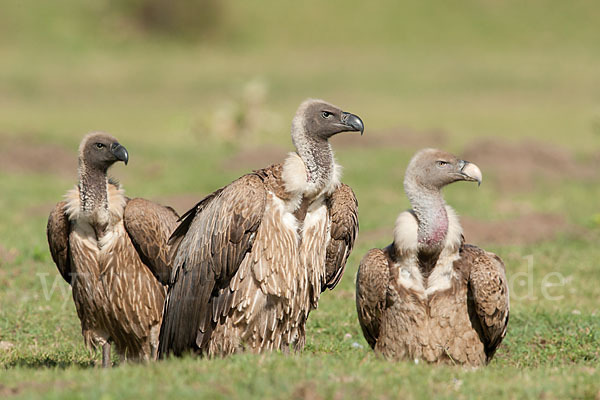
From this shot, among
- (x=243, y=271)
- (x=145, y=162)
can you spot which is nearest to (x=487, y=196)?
(x=145, y=162)

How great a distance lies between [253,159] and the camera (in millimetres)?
18594

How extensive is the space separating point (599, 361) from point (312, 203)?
2.78 metres

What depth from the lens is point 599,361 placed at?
7.57 meters

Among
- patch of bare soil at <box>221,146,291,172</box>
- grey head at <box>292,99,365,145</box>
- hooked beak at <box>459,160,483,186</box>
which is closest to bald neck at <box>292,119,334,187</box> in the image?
grey head at <box>292,99,365,145</box>

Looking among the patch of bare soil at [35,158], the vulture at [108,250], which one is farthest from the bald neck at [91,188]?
the patch of bare soil at [35,158]

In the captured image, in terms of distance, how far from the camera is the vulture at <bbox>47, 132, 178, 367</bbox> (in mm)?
7859

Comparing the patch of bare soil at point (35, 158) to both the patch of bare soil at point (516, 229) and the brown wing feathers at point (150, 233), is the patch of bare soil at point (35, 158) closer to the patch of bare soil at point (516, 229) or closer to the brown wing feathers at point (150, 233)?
the patch of bare soil at point (516, 229)

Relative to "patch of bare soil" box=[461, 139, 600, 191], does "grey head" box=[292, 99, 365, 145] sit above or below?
below

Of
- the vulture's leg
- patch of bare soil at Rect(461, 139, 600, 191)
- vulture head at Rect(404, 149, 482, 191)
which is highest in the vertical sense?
patch of bare soil at Rect(461, 139, 600, 191)

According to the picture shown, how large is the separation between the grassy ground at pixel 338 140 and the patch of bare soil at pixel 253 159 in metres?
0.07

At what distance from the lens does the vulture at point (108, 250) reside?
7859mm

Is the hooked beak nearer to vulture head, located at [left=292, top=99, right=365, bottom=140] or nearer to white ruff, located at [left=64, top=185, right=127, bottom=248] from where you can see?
vulture head, located at [left=292, top=99, right=365, bottom=140]

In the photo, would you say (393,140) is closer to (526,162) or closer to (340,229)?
(526,162)

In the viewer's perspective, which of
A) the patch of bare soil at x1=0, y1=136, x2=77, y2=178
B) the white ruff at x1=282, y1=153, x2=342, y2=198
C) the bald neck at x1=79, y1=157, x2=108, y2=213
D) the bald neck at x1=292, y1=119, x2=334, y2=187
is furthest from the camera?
the patch of bare soil at x1=0, y1=136, x2=77, y2=178
